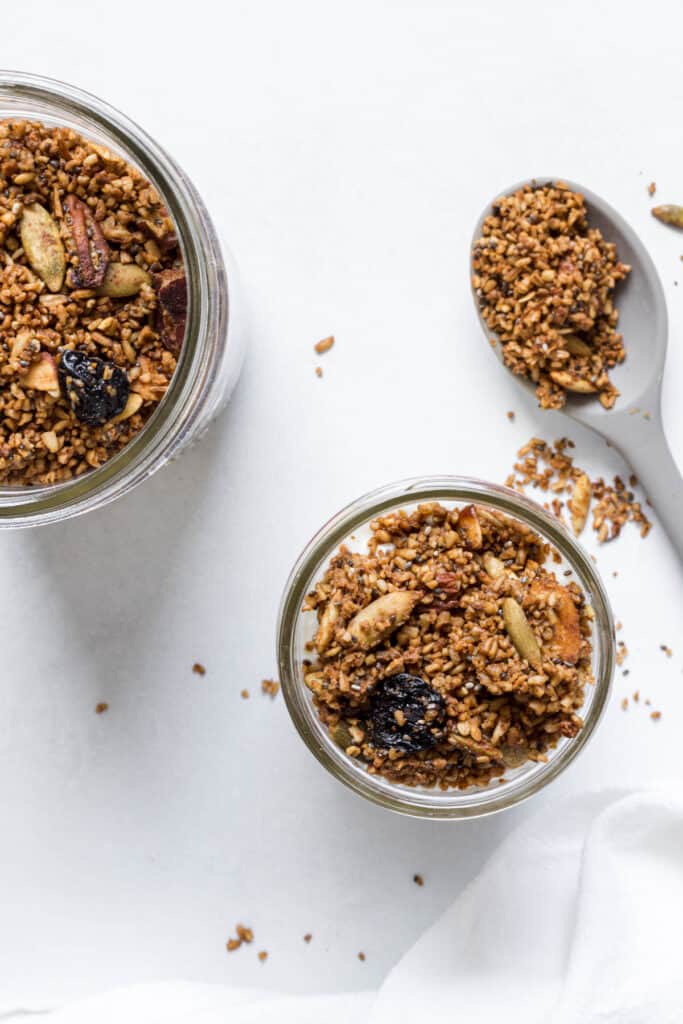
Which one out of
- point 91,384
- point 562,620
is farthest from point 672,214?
point 91,384

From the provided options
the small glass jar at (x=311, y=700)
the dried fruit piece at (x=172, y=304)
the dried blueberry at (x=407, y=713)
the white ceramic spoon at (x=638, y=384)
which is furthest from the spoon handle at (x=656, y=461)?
the dried fruit piece at (x=172, y=304)

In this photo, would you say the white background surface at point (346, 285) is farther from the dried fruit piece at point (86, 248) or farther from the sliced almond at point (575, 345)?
the dried fruit piece at point (86, 248)

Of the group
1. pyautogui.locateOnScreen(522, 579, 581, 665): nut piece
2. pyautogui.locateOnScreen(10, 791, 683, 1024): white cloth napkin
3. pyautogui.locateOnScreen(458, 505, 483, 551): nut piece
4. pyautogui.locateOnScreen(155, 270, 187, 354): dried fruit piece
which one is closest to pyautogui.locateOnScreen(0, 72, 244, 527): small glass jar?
pyautogui.locateOnScreen(155, 270, 187, 354): dried fruit piece

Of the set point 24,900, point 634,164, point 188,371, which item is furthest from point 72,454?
point 634,164

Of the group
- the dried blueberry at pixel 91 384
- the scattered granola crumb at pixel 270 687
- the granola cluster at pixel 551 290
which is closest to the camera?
the dried blueberry at pixel 91 384

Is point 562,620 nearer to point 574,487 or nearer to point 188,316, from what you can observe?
point 574,487

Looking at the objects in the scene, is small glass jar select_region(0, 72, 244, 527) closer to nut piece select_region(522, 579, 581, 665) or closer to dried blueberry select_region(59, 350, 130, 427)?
dried blueberry select_region(59, 350, 130, 427)
